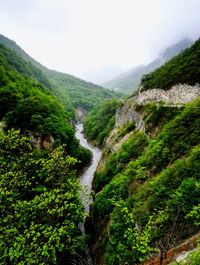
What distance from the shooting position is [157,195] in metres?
25.5

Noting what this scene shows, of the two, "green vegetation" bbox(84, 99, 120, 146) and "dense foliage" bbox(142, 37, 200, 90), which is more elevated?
"dense foliage" bbox(142, 37, 200, 90)

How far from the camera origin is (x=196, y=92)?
1638 inches

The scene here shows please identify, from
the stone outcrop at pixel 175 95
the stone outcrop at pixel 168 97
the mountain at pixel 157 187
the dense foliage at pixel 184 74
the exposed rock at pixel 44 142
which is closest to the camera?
the mountain at pixel 157 187

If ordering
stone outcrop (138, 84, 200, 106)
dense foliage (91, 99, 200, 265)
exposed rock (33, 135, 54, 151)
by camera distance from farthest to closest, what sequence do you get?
exposed rock (33, 135, 54, 151)
stone outcrop (138, 84, 200, 106)
dense foliage (91, 99, 200, 265)

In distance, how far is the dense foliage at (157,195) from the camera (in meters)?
20.5

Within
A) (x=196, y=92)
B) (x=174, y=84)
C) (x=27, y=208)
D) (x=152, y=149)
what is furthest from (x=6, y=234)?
(x=174, y=84)

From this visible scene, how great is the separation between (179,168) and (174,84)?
90.0 feet

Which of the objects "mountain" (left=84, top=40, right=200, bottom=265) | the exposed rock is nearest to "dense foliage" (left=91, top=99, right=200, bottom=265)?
"mountain" (left=84, top=40, right=200, bottom=265)

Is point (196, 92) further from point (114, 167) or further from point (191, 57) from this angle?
point (114, 167)

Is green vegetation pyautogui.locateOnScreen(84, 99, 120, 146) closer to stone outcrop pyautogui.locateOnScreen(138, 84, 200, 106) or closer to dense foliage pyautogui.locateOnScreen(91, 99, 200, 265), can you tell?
stone outcrop pyautogui.locateOnScreen(138, 84, 200, 106)

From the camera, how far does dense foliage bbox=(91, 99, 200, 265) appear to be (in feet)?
67.3

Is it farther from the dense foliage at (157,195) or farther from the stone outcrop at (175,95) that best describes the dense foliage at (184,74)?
the dense foliage at (157,195)

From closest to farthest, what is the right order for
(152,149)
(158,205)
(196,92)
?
(158,205), (152,149), (196,92)

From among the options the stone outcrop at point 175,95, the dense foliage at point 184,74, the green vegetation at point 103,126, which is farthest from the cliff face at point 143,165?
the green vegetation at point 103,126
